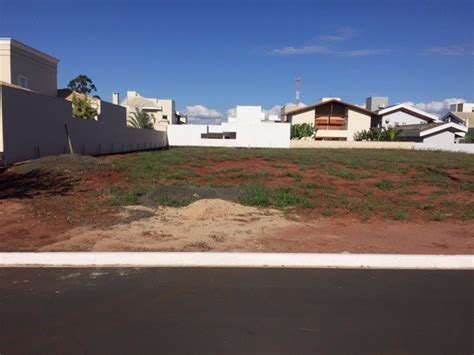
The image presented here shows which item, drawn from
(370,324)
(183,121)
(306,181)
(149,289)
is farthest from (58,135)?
(183,121)

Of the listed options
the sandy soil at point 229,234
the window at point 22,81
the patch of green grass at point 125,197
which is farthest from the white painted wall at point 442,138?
the patch of green grass at point 125,197

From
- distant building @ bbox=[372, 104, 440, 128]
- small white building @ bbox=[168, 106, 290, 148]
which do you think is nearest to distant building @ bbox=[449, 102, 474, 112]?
distant building @ bbox=[372, 104, 440, 128]

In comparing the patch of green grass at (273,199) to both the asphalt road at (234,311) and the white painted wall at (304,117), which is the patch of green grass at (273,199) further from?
the white painted wall at (304,117)

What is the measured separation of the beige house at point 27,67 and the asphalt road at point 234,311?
25288 mm

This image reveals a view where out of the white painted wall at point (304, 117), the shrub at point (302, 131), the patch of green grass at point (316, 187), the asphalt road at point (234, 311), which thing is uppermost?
the white painted wall at point (304, 117)

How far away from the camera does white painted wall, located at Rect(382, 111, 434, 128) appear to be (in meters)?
61.8

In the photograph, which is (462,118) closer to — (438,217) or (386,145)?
(386,145)

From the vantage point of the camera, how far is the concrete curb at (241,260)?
573 cm

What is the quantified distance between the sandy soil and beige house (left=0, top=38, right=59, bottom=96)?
21.0 meters

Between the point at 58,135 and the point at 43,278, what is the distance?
643 inches

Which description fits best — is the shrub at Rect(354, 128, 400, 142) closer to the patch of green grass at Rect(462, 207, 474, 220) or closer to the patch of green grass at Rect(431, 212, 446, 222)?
the patch of green grass at Rect(462, 207, 474, 220)

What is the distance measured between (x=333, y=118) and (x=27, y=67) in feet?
131

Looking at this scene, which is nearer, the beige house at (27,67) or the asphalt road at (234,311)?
the asphalt road at (234,311)

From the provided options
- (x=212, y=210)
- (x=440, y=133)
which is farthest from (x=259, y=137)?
(x=212, y=210)
